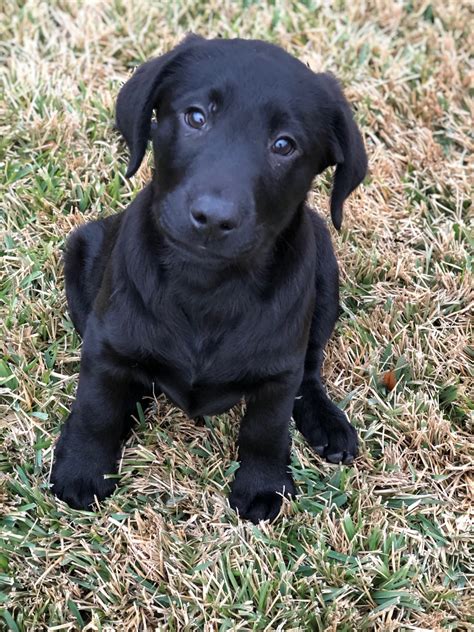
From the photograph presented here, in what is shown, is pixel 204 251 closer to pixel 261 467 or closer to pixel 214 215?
pixel 214 215

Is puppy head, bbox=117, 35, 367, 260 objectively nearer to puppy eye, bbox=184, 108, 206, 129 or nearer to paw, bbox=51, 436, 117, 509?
puppy eye, bbox=184, 108, 206, 129

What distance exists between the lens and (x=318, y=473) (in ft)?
10.3

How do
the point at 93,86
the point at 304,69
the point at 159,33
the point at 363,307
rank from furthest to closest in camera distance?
the point at 159,33
the point at 93,86
the point at 363,307
the point at 304,69

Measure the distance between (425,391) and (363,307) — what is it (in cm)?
49

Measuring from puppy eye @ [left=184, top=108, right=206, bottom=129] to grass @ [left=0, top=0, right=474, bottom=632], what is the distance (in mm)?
1231

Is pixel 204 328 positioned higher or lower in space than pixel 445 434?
higher

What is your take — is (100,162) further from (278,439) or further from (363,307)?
(278,439)

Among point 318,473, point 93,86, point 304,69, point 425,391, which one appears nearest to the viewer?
point 304,69

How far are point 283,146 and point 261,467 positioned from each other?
3.82 feet

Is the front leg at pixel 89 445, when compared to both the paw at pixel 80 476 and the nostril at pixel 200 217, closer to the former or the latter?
the paw at pixel 80 476

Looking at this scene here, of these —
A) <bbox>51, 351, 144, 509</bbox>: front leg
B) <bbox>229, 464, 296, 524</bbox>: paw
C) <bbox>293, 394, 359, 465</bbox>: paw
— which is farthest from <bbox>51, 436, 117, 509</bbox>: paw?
<bbox>293, 394, 359, 465</bbox>: paw

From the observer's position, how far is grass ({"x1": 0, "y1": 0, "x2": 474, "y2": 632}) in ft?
9.02

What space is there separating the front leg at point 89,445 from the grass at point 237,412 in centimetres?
7

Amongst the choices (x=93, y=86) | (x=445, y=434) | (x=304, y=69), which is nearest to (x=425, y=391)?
(x=445, y=434)
